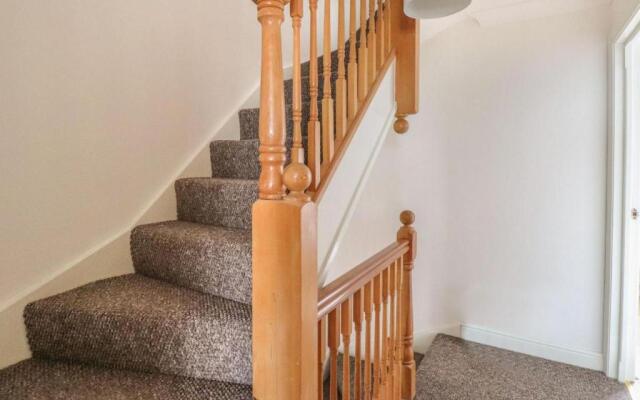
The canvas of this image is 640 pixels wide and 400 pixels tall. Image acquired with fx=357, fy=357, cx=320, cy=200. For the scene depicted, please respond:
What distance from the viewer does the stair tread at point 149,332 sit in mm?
1029

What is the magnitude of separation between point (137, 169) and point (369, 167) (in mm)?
1028

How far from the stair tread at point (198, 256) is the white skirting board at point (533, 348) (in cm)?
193

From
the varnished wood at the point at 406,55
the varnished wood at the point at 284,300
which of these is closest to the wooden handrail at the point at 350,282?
the varnished wood at the point at 284,300

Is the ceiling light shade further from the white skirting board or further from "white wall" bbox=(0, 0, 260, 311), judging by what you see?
the white skirting board

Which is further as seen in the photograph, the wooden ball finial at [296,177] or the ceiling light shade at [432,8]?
the ceiling light shade at [432,8]

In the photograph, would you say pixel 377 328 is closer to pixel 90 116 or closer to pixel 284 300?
pixel 284 300

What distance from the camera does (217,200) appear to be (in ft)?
4.91

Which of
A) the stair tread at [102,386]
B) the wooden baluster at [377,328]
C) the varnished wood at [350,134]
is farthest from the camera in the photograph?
the wooden baluster at [377,328]

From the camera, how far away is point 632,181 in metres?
1.97

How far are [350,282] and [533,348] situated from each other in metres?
1.97

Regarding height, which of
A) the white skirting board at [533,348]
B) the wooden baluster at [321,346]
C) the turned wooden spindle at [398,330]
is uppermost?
the wooden baluster at [321,346]

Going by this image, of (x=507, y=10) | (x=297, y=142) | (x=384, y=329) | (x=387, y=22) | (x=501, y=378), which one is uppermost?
(x=507, y=10)

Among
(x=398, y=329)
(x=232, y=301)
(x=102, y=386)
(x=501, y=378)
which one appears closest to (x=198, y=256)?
(x=232, y=301)

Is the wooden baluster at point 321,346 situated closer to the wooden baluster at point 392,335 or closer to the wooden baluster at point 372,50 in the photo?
the wooden baluster at point 392,335
